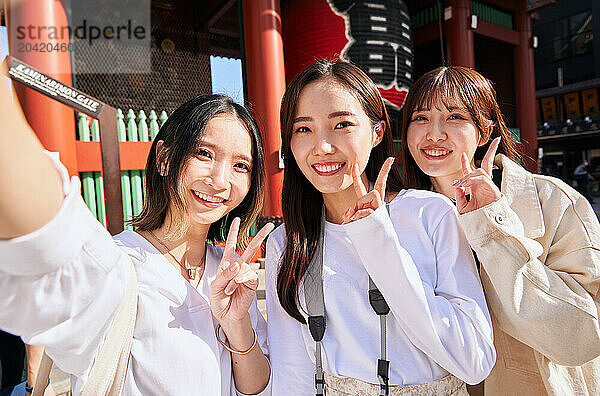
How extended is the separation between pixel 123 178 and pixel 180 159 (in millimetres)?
4742

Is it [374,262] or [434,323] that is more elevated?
[374,262]

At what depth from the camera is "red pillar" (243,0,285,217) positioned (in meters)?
6.11

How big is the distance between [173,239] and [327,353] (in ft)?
2.47

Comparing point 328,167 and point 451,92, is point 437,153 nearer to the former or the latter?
point 451,92

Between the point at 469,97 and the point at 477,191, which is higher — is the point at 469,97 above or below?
above

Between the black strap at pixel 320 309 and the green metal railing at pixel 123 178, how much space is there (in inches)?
174

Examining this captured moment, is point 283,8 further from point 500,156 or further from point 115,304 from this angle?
point 115,304

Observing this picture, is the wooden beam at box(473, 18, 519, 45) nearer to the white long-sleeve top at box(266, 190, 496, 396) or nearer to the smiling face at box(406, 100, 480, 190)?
the smiling face at box(406, 100, 480, 190)

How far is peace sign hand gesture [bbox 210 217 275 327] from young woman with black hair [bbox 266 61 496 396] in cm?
17

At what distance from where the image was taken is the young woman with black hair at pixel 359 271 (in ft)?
4.05

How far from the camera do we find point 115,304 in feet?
3.17

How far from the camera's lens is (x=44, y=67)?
4926 millimetres

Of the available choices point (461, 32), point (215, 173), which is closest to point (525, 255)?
point (215, 173)

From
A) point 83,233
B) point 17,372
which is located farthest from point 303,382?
point 17,372
